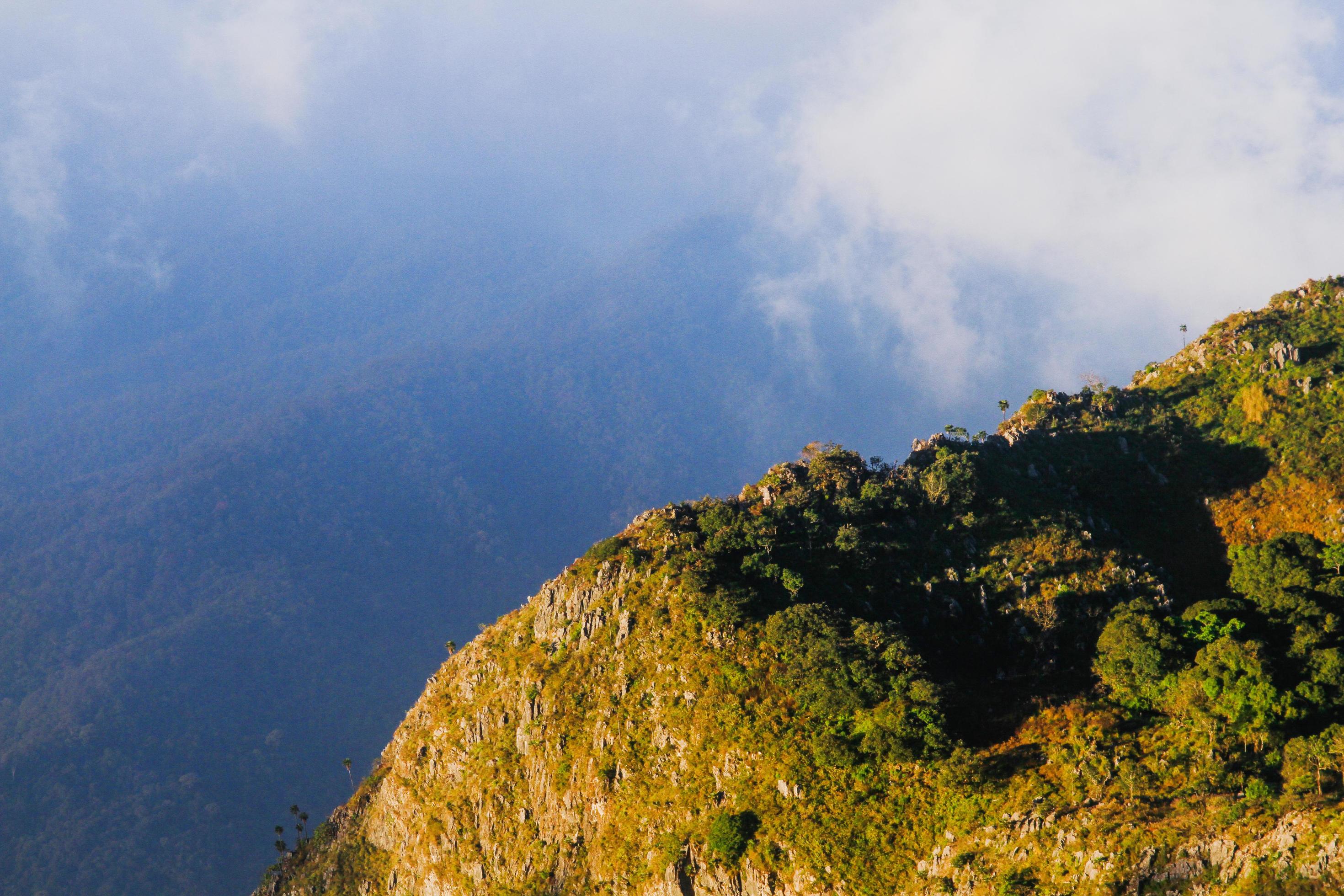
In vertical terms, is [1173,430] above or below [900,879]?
above

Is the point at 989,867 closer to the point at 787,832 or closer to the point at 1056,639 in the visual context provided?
the point at 787,832

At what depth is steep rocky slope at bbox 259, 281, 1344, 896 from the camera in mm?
93312

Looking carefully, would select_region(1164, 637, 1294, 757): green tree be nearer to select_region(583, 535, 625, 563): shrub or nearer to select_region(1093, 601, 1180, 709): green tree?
select_region(1093, 601, 1180, 709): green tree

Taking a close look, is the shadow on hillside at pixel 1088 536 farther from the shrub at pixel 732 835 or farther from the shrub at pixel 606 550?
the shrub at pixel 606 550

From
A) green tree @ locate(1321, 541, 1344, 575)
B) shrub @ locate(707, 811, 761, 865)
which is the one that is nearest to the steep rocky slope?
shrub @ locate(707, 811, 761, 865)

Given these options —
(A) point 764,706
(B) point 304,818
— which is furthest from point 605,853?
(B) point 304,818

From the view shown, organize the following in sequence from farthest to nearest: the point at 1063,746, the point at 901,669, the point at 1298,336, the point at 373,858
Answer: the point at 1298,336 → the point at 373,858 → the point at 901,669 → the point at 1063,746

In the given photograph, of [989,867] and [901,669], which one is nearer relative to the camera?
[989,867]

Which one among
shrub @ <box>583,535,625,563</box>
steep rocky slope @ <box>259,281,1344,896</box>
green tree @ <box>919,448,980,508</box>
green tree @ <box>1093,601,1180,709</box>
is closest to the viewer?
steep rocky slope @ <box>259,281,1344,896</box>

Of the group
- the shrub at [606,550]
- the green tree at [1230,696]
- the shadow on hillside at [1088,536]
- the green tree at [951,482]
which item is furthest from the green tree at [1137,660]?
the shrub at [606,550]

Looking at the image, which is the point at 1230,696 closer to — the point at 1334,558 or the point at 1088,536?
the point at 1334,558

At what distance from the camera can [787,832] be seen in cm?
10181

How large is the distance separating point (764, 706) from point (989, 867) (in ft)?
92.4

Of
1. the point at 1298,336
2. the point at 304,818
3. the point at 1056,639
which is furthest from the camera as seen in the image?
the point at 1298,336
